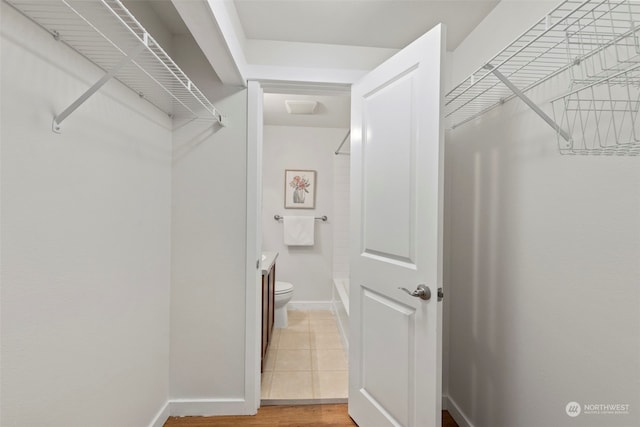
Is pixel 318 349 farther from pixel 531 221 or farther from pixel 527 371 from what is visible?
pixel 531 221

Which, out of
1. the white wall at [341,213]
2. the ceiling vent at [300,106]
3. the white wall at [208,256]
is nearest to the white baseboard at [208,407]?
the white wall at [208,256]

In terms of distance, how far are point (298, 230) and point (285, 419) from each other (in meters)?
2.10

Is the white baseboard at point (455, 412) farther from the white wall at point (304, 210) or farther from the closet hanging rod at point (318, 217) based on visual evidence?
the closet hanging rod at point (318, 217)

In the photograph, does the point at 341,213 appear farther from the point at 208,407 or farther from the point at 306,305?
the point at 208,407

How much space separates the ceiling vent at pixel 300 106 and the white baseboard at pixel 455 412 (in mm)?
2516

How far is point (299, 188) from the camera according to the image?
359 centimetres

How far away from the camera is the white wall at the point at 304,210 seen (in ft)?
11.7

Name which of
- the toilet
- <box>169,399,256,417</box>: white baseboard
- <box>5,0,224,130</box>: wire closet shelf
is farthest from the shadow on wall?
the toilet

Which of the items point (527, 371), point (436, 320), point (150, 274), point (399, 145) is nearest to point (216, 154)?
point (150, 274)

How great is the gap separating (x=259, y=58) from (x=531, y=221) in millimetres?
1641

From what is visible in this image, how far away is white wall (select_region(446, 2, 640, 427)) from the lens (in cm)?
91

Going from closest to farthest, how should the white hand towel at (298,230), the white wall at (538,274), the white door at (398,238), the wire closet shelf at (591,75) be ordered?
the wire closet shelf at (591,75), the white wall at (538,274), the white door at (398,238), the white hand towel at (298,230)

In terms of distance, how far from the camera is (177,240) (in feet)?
5.61

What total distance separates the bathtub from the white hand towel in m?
0.60
